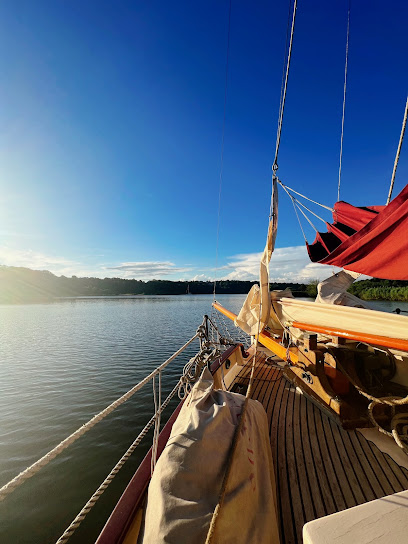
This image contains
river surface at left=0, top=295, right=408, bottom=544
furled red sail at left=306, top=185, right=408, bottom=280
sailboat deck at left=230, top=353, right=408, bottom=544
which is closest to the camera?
sailboat deck at left=230, top=353, right=408, bottom=544

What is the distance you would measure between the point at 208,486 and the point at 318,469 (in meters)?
1.95

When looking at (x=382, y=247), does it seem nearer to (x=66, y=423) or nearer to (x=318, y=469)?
(x=318, y=469)

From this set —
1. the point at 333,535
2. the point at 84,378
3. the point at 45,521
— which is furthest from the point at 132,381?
the point at 333,535

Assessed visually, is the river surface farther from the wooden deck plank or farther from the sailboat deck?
the wooden deck plank

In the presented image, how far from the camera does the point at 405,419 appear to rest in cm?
339

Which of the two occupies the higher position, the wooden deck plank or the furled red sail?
the furled red sail

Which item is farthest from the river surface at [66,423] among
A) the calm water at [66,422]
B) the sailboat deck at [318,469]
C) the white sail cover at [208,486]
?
the white sail cover at [208,486]

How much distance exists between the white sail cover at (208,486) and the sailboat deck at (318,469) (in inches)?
31.3

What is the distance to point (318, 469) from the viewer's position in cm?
287

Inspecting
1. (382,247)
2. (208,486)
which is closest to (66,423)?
(208,486)

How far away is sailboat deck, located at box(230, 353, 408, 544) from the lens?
240 cm

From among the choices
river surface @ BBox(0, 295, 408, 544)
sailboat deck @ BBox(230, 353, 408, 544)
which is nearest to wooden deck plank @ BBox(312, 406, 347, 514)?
sailboat deck @ BBox(230, 353, 408, 544)

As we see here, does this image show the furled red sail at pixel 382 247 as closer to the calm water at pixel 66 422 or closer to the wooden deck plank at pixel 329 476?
the wooden deck plank at pixel 329 476

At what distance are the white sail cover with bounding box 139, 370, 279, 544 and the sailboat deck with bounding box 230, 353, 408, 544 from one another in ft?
2.61
